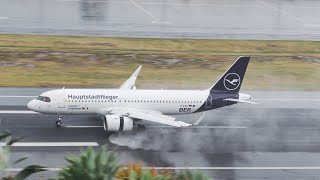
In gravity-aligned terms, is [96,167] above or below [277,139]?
above

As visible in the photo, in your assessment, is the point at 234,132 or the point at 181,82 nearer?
the point at 234,132

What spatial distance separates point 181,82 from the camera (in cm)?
6075

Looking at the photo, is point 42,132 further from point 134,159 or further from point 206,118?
point 206,118

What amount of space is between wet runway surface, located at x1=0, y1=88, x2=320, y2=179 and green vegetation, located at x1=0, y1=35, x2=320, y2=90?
5.21 metres

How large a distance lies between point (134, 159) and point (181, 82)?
790 inches

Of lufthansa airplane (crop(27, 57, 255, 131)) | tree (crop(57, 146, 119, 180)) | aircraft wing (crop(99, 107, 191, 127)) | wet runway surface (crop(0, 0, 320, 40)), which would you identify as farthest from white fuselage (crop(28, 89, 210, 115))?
tree (crop(57, 146, 119, 180))

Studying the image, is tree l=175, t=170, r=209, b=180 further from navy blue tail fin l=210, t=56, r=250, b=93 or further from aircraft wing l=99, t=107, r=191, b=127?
navy blue tail fin l=210, t=56, r=250, b=93

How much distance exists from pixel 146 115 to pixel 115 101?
2.91 m

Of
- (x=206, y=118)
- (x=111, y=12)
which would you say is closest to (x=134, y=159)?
(x=206, y=118)

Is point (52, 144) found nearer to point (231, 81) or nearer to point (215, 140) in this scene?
point (215, 140)

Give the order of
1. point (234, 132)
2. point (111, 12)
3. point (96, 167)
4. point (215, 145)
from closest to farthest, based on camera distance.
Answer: point (96, 167) < point (215, 145) < point (234, 132) < point (111, 12)

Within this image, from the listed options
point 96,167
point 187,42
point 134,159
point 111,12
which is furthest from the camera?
point 111,12

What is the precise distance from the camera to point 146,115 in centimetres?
4784

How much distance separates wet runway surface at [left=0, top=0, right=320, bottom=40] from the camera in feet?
254
